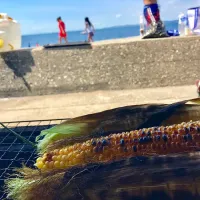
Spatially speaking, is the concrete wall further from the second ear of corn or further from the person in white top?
the person in white top

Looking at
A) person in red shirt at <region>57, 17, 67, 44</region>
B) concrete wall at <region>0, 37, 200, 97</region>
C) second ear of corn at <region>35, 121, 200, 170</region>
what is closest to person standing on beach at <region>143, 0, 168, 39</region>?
concrete wall at <region>0, 37, 200, 97</region>

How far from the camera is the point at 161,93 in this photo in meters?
6.13

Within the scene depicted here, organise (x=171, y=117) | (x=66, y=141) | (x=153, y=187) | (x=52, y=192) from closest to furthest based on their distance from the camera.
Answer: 1. (x=153, y=187)
2. (x=52, y=192)
3. (x=66, y=141)
4. (x=171, y=117)

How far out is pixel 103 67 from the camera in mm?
6598

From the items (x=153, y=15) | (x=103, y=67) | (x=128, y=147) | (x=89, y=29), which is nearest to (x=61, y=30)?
(x=89, y=29)

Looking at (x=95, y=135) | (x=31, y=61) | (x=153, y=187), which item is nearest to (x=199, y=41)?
(x=31, y=61)

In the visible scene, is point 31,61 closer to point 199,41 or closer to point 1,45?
point 1,45

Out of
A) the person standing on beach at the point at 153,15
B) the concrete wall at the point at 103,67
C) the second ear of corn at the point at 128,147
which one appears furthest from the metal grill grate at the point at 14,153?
the person standing on beach at the point at 153,15

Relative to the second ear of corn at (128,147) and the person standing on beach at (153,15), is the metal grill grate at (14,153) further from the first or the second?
the person standing on beach at (153,15)

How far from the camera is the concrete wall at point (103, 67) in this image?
646 centimetres

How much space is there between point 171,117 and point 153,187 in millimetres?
906

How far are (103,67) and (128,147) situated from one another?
4.51 meters

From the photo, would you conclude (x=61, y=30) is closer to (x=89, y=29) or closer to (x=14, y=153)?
(x=89, y=29)

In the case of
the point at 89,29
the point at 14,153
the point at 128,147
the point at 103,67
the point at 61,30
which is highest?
the point at 128,147
